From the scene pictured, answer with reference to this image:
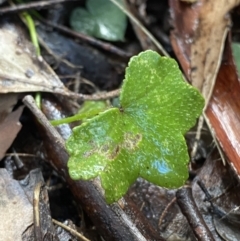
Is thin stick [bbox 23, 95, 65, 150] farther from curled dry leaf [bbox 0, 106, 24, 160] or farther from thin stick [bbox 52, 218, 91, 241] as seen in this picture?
thin stick [bbox 52, 218, 91, 241]

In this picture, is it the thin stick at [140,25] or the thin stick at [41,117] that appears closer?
the thin stick at [41,117]

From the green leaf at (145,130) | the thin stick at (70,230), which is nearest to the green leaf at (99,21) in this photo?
the green leaf at (145,130)

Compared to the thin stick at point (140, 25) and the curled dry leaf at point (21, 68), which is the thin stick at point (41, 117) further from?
the thin stick at point (140, 25)

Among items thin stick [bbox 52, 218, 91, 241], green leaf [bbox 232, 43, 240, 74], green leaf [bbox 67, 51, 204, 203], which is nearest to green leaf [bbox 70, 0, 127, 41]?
green leaf [bbox 232, 43, 240, 74]

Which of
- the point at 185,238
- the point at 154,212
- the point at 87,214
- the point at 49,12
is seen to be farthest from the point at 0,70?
the point at 185,238

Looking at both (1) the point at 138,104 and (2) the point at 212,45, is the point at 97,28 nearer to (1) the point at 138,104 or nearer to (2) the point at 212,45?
(2) the point at 212,45

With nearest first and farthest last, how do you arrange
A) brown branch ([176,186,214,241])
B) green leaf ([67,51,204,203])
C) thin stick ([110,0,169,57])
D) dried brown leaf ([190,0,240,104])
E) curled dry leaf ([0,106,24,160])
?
green leaf ([67,51,204,203]) → brown branch ([176,186,214,241]) → curled dry leaf ([0,106,24,160]) → dried brown leaf ([190,0,240,104]) → thin stick ([110,0,169,57])
